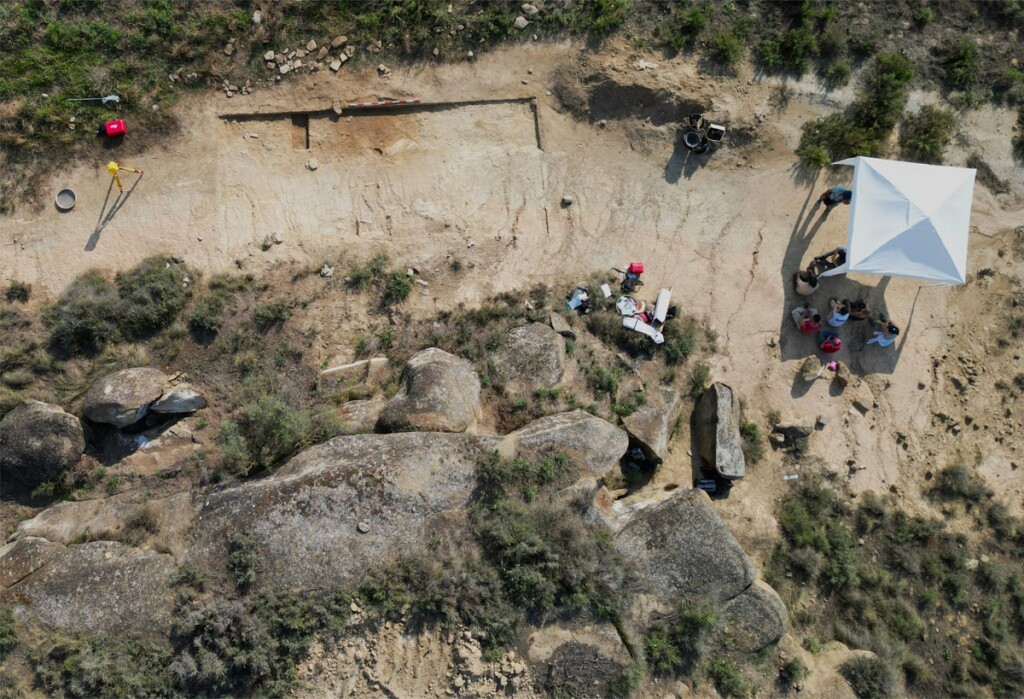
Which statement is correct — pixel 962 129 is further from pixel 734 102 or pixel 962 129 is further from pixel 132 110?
pixel 132 110

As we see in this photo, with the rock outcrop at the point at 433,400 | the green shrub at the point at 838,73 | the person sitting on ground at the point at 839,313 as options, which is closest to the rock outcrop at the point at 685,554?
the rock outcrop at the point at 433,400

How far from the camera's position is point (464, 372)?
12602mm

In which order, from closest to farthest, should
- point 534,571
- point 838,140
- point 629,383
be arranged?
point 534,571 → point 629,383 → point 838,140

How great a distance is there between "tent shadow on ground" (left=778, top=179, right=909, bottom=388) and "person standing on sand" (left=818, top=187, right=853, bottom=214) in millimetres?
194

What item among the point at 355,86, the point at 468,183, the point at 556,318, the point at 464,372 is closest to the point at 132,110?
the point at 355,86

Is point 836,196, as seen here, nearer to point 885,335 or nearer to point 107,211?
point 885,335

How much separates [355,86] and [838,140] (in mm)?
11661

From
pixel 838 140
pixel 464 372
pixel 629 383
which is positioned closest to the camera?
pixel 464 372

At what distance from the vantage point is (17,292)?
1333 centimetres

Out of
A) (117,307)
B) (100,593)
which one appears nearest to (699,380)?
(100,593)

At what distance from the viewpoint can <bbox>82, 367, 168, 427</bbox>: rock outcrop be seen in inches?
490

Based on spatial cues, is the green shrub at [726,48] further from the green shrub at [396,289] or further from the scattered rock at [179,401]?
the scattered rock at [179,401]

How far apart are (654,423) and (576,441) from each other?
2.08m

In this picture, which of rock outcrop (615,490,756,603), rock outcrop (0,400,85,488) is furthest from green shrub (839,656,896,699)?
rock outcrop (0,400,85,488)
